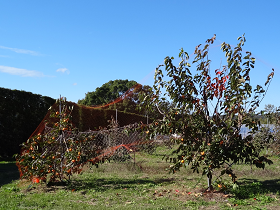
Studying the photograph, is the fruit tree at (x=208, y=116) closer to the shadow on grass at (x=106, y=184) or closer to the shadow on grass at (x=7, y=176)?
the shadow on grass at (x=106, y=184)

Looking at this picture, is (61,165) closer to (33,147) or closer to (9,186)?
(33,147)

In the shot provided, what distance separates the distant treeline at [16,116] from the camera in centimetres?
1156

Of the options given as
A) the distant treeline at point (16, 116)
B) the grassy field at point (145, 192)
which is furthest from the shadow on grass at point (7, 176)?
the distant treeline at point (16, 116)

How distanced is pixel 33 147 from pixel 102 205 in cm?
249

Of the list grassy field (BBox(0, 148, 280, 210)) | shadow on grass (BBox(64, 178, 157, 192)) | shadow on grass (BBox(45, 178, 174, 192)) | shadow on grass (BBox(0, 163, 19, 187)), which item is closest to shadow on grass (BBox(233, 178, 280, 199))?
grassy field (BBox(0, 148, 280, 210))

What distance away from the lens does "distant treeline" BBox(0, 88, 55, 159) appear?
11.6 metres

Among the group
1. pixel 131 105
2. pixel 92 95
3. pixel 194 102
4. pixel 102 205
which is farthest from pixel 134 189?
pixel 92 95

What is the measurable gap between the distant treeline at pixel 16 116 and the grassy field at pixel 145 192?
14.7ft

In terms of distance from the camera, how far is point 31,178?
6.00 m

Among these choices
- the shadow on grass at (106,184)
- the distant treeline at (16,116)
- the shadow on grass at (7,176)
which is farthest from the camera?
the distant treeline at (16,116)

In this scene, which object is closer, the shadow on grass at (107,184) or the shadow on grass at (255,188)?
the shadow on grass at (255,188)

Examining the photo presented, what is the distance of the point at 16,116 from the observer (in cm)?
1200

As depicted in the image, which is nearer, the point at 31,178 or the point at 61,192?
the point at 61,192

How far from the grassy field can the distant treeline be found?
4477 millimetres
